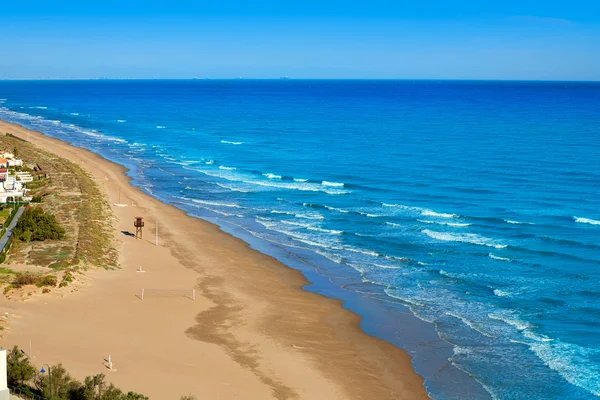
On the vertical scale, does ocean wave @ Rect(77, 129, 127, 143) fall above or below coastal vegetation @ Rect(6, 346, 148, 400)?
above

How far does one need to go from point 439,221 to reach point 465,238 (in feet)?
15.4

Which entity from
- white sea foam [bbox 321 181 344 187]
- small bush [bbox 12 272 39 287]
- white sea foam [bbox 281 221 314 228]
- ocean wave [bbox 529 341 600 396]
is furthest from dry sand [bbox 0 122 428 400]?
white sea foam [bbox 321 181 344 187]

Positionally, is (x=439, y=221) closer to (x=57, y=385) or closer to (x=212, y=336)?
(x=212, y=336)

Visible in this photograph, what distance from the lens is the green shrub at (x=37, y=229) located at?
42.0 meters

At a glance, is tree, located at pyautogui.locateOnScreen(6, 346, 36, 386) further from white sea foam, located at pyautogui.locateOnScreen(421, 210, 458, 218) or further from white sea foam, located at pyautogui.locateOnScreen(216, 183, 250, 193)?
white sea foam, located at pyautogui.locateOnScreen(216, 183, 250, 193)

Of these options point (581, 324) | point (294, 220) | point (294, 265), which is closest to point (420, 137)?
point (294, 220)

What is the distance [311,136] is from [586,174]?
47.7 m

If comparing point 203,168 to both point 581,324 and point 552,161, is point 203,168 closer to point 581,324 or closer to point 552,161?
point 552,161

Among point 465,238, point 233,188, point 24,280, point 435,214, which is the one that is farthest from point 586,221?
point 24,280

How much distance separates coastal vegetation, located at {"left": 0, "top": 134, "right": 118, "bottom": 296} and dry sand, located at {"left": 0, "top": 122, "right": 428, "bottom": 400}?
5.19 feet

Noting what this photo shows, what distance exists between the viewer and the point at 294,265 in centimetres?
4147

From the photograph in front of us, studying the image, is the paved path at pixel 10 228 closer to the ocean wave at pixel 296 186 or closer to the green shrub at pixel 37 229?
the green shrub at pixel 37 229

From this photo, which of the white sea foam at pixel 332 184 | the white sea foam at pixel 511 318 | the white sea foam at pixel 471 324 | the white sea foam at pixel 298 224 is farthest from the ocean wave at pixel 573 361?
the white sea foam at pixel 332 184

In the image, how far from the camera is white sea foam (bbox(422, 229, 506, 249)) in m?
44.2
